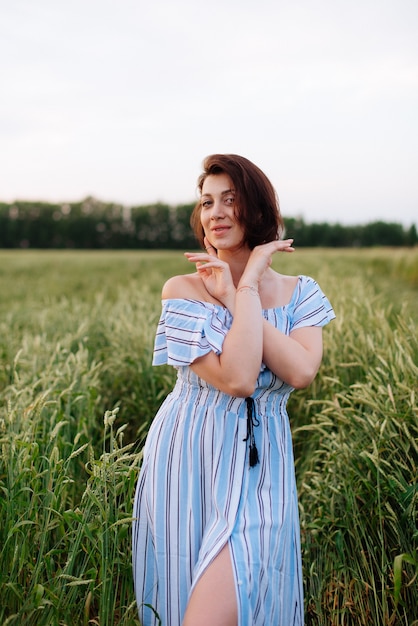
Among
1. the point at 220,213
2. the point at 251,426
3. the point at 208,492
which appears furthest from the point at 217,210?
the point at 208,492

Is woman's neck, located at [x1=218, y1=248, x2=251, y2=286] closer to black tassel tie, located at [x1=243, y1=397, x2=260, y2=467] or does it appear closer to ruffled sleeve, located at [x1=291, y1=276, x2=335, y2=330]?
ruffled sleeve, located at [x1=291, y1=276, x2=335, y2=330]

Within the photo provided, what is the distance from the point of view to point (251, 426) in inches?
73.2

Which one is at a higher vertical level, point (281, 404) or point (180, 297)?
point (180, 297)

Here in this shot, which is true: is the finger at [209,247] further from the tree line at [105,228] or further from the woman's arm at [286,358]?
→ the tree line at [105,228]

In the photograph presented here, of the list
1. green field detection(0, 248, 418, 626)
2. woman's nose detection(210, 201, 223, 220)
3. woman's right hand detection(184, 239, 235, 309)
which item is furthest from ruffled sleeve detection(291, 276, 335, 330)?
green field detection(0, 248, 418, 626)

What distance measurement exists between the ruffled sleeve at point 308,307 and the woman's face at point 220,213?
271 mm

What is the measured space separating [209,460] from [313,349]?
487mm

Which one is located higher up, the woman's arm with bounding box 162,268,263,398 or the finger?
the finger

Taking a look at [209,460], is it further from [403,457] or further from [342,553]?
[403,457]

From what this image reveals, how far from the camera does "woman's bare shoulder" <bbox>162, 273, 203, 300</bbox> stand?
199cm

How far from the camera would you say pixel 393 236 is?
182 ft

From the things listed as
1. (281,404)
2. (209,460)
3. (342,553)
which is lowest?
(342,553)

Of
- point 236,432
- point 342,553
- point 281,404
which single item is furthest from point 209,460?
point 342,553

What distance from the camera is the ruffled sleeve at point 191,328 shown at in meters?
1.83
